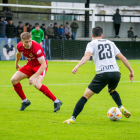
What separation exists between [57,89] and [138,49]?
17.4 meters

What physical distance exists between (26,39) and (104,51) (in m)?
1.67

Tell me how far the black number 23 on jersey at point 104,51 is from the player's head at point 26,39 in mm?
1557

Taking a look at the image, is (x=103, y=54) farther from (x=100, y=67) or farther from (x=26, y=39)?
(x=26, y=39)

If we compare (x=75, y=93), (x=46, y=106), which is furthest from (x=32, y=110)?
(x=75, y=93)

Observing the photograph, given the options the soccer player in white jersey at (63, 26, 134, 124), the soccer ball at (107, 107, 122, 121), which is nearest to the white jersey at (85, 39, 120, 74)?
the soccer player in white jersey at (63, 26, 134, 124)

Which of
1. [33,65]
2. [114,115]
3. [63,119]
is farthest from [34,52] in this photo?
[114,115]

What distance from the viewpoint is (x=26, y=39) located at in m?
6.09

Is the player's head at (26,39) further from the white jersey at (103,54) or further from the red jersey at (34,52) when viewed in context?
the white jersey at (103,54)

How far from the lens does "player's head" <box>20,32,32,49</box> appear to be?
19.8 ft

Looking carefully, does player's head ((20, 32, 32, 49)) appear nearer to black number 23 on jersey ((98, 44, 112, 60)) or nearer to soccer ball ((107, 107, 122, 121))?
black number 23 on jersey ((98, 44, 112, 60))

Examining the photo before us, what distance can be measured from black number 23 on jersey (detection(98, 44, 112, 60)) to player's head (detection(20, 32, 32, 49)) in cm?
156

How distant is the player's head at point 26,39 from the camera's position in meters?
6.03

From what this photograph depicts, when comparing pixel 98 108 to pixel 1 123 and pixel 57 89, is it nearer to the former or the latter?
pixel 1 123

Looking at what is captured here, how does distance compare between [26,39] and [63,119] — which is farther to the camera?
[26,39]
